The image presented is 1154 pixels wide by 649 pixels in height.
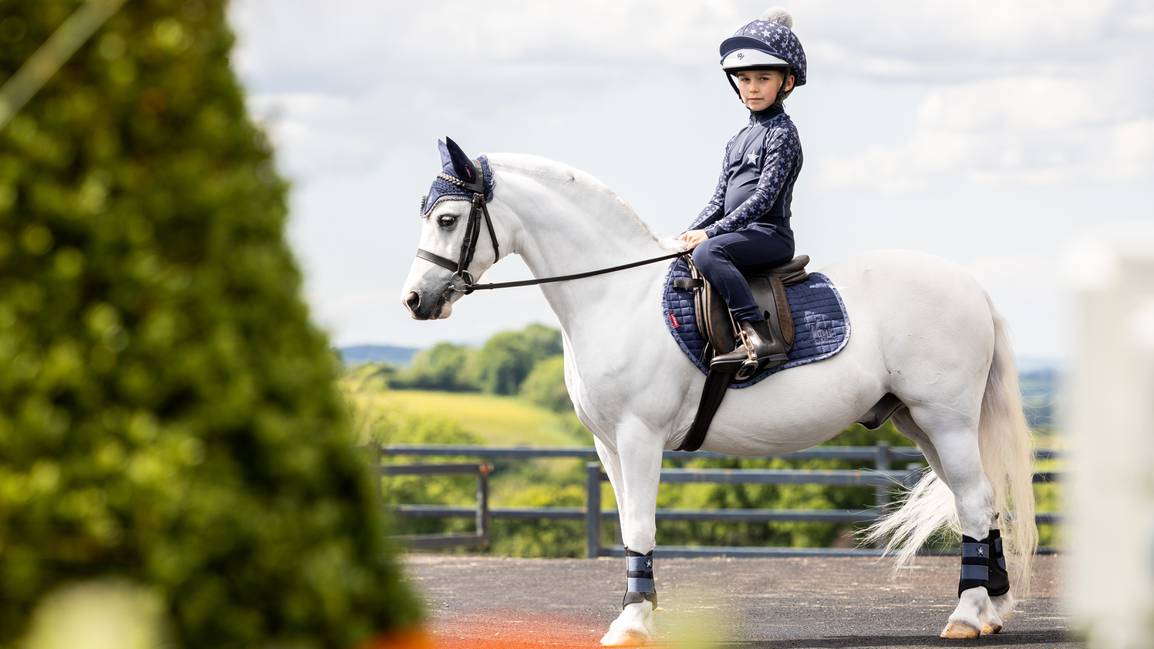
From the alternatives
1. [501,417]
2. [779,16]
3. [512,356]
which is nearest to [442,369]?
[512,356]

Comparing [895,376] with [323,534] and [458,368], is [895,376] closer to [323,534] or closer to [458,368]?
[323,534]

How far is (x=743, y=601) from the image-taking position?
9.84 metres

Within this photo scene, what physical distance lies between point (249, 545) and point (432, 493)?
49.6 metres

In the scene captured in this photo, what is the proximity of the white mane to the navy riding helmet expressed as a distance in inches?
37.8

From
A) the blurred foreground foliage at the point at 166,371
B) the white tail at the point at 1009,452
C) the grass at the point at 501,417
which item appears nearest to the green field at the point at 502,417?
the grass at the point at 501,417

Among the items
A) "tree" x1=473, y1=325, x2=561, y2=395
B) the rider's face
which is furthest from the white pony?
"tree" x1=473, y1=325, x2=561, y2=395

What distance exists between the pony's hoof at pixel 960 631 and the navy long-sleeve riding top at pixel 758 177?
227 cm

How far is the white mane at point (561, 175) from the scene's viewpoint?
7.44 metres

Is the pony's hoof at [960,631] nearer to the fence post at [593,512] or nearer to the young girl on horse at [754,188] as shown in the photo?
the young girl on horse at [754,188]

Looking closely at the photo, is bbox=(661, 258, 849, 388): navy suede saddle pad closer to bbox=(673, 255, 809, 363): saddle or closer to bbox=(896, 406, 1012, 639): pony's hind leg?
bbox=(673, 255, 809, 363): saddle

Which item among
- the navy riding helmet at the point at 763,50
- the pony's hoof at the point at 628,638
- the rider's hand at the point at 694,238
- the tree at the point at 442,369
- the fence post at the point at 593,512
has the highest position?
the tree at the point at 442,369

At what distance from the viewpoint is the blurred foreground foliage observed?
88.5 inches

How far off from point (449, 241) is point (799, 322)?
192 cm

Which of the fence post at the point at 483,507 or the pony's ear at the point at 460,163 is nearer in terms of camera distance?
the pony's ear at the point at 460,163
